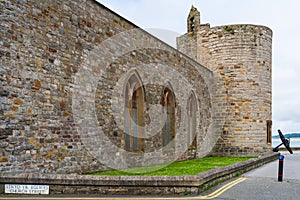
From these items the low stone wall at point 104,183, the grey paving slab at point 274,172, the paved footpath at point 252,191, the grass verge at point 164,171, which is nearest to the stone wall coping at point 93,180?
the low stone wall at point 104,183

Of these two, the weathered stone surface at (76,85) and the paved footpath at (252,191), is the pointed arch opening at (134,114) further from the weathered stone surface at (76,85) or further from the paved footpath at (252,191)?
the paved footpath at (252,191)

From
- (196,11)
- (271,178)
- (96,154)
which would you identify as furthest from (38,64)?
(196,11)

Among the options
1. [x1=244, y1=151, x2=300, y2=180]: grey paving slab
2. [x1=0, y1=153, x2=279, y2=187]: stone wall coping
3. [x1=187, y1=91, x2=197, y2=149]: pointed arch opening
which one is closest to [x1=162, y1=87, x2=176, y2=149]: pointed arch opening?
[x1=187, y1=91, x2=197, y2=149]: pointed arch opening

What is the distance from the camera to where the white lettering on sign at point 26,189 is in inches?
304

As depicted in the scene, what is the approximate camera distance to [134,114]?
531 inches

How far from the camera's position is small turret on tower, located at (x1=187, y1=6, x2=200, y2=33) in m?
23.5

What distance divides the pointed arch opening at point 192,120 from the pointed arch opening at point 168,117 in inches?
78.8

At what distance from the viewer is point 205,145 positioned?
802 inches

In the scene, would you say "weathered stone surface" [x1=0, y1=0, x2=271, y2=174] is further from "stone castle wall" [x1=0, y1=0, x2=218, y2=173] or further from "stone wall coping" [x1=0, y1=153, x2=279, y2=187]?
"stone wall coping" [x1=0, y1=153, x2=279, y2=187]

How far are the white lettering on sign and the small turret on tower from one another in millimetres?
17558

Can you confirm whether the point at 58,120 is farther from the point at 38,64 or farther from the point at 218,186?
the point at 218,186

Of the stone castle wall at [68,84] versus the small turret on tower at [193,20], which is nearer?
the stone castle wall at [68,84]

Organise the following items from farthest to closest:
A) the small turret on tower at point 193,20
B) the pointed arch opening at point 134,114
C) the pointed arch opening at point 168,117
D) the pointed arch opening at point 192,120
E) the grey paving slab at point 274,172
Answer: the small turret on tower at point 193,20, the pointed arch opening at point 192,120, the pointed arch opening at point 168,117, the pointed arch opening at point 134,114, the grey paving slab at point 274,172

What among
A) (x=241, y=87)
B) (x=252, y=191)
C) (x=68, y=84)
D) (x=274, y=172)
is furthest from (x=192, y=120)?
(x=252, y=191)
